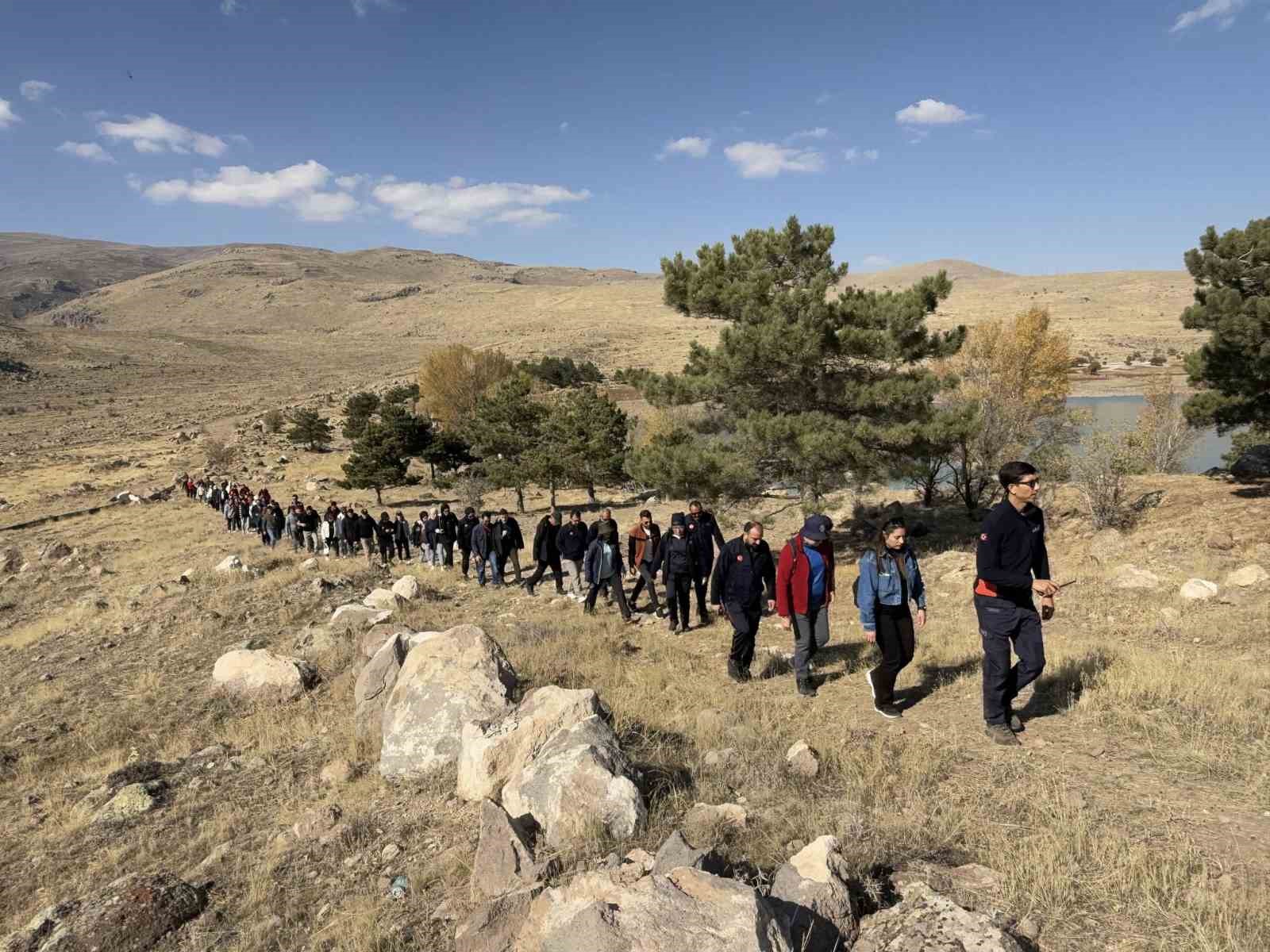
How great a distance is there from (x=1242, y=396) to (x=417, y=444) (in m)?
28.8

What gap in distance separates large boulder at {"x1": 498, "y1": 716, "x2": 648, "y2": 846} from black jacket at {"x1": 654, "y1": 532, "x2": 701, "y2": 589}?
437cm

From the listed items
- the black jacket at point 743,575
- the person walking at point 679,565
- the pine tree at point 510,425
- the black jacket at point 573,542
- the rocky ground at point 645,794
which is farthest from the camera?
the pine tree at point 510,425

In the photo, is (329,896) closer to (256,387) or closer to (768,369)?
(768,369)

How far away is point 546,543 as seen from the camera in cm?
1173

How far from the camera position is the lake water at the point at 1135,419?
1177 inches

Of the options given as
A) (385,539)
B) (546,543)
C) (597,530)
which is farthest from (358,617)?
(385,539)

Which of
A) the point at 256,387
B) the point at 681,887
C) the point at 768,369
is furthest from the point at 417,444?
the point at 256,387

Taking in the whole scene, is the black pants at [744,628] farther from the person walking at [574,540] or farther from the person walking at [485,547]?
the person walking at [485,547]

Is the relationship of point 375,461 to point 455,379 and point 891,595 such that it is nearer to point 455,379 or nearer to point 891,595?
point 455,379

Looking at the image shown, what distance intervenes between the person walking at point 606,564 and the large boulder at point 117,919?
6.23 metres

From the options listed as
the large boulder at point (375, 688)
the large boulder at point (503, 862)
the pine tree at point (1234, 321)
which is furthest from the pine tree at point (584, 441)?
the large boulder at point (503, 862)

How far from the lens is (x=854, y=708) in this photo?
19.5 feet

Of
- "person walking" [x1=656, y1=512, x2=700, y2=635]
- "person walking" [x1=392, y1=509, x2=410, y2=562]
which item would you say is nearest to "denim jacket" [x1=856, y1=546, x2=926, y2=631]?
"person walking" [x1=656, y1=512, x2=700, y2=635]

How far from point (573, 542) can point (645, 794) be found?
7.16m
